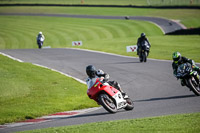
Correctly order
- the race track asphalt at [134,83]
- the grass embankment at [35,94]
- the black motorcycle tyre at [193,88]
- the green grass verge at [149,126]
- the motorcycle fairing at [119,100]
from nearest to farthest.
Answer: the green grass verge at [149,126] → the race track asphalt at [134,83] → the motorcycle fairing at [119,100] → the grass embankment at [35,94] → the black motorcycle tyre at [193,88]

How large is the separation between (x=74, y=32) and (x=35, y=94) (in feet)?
148

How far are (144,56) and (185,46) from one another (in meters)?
9.71

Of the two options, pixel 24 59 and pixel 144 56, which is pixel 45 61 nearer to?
pixel 24 59

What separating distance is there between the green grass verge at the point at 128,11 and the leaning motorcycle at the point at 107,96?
46849mm

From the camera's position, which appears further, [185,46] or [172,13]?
[172,13]

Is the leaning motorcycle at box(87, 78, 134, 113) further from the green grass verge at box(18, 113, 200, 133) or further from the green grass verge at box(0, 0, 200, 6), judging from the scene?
the green grass verge at box(0, 0, 200, 6)

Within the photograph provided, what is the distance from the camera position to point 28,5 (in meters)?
84.2

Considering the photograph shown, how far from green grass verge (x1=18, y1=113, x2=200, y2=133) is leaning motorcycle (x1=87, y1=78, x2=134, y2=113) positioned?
5.93ft

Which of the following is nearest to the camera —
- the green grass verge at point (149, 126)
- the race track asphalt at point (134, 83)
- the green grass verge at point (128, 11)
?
the green grass verge at point (149, 126)

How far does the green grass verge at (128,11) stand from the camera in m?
63.3

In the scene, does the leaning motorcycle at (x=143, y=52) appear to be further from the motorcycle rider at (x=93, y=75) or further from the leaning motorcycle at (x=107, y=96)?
the motorcycle rider at (x=93, y=75)

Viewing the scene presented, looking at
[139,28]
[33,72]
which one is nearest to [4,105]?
[33,72]

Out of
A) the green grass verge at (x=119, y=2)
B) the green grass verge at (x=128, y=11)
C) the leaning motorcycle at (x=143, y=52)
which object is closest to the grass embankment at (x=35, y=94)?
the leaning motorcycle at (x=143, y=52)

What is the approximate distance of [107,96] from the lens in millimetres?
11680
